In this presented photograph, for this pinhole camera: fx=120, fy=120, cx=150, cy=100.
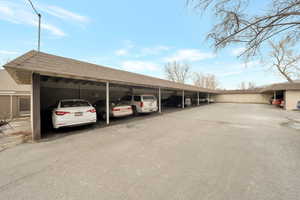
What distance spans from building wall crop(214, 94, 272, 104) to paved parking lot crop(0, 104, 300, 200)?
2903 centimetres

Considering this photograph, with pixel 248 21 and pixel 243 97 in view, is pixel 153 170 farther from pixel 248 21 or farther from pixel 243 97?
pixel 243 97

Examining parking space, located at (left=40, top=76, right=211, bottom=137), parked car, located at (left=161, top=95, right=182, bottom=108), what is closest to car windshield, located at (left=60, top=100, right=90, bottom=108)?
parking space, located at (left=40, top=76, right=211, bottom=137)

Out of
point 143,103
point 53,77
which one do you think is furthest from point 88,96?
point 143,103

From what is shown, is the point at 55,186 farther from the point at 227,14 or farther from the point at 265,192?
the point at 227,14

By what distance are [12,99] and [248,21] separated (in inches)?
663

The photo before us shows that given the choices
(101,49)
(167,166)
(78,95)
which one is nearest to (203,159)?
(167,166)

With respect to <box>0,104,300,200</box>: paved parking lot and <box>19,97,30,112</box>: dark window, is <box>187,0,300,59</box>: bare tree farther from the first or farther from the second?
→ <box>19,97,30,112</box>: dark window

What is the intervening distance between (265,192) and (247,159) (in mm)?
1248

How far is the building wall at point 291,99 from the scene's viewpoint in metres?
13.8

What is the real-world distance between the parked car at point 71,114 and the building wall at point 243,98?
32.6 m

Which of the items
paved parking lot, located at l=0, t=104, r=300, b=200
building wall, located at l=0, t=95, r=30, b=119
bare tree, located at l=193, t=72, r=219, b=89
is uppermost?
bare tree, located at l=193, t=72, r=219, b=89

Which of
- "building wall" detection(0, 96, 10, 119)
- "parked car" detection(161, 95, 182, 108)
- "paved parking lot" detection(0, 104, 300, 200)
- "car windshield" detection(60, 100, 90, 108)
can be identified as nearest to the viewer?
"paved parking lot" detection(0, 104, 300, 200)

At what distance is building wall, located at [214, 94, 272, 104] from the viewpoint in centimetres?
2584

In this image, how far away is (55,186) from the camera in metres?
2.11
